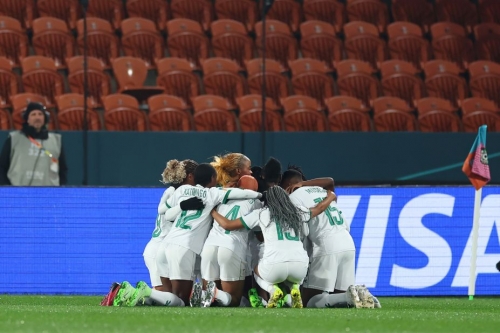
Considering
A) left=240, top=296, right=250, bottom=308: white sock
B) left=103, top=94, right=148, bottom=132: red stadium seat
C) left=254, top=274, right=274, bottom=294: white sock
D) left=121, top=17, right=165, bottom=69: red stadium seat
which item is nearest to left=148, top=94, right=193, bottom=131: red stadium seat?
left=103, top=94, right=148, bottom=132: red stadium seat

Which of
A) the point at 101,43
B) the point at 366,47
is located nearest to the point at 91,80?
the point at 101,43

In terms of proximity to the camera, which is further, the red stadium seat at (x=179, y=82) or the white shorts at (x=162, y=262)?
the red stadium seat at (x=179, y=82)

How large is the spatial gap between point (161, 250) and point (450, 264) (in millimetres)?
3596

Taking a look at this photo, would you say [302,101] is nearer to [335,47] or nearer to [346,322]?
[335,47]

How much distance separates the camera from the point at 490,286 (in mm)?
12352

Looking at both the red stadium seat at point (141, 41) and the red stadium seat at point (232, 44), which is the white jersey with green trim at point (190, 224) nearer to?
the red stadium seat at point (141, 41)

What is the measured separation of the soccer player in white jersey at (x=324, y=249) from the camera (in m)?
10.2

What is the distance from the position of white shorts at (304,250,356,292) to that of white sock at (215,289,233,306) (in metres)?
0.80

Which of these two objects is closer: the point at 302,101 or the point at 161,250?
the point at 161,250

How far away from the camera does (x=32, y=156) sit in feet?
42.7

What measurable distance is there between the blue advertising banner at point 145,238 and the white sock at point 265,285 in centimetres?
245

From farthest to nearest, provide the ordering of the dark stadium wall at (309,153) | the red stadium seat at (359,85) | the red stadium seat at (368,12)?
the red stadium seat at (368,12), the red stadium seat at (359,85), the dark stadium wall at (309,153)

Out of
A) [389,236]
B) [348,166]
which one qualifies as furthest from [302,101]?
[389,236]

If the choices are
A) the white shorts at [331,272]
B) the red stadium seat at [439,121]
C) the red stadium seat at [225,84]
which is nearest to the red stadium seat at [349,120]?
the red stadium seat at [439,121]
